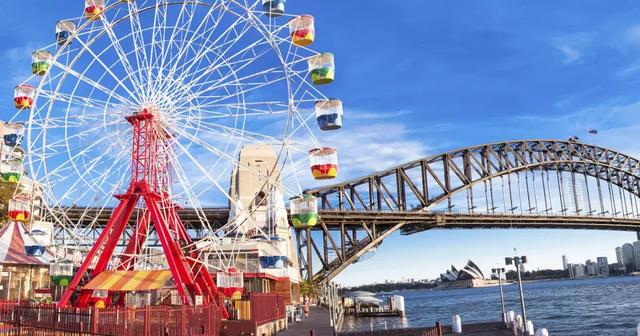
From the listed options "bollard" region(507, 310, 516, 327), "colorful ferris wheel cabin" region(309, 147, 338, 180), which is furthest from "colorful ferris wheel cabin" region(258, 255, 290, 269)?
"bollard" region(507, 310, 516, 327)

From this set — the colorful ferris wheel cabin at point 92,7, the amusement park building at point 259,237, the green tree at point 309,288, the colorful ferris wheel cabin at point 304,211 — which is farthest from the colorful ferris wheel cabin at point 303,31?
the green tree at point 309,288

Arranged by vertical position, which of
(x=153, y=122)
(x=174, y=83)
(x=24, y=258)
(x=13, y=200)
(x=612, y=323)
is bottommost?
(x=612, y=323)

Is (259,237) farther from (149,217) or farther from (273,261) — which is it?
(149,217)

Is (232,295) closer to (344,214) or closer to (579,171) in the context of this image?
(344,214)

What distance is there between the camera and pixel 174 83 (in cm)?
3362

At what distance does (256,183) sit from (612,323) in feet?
163

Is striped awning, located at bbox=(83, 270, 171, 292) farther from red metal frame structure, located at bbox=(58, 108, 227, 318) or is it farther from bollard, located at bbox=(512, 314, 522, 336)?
bollard, located at bbox=(512, 314, 522, 336)

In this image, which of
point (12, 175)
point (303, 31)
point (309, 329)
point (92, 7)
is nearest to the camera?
point (303, 31)

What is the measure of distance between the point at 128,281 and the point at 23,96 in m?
13.5

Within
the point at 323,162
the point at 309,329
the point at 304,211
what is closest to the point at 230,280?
the point at 304,211

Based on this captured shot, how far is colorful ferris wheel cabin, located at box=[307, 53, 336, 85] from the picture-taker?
32031 millimetres

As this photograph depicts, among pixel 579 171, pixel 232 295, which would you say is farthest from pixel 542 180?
pixel 232 295

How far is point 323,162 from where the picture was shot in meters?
31.4

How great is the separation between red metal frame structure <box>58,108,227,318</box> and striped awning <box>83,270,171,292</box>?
2.45 feet
